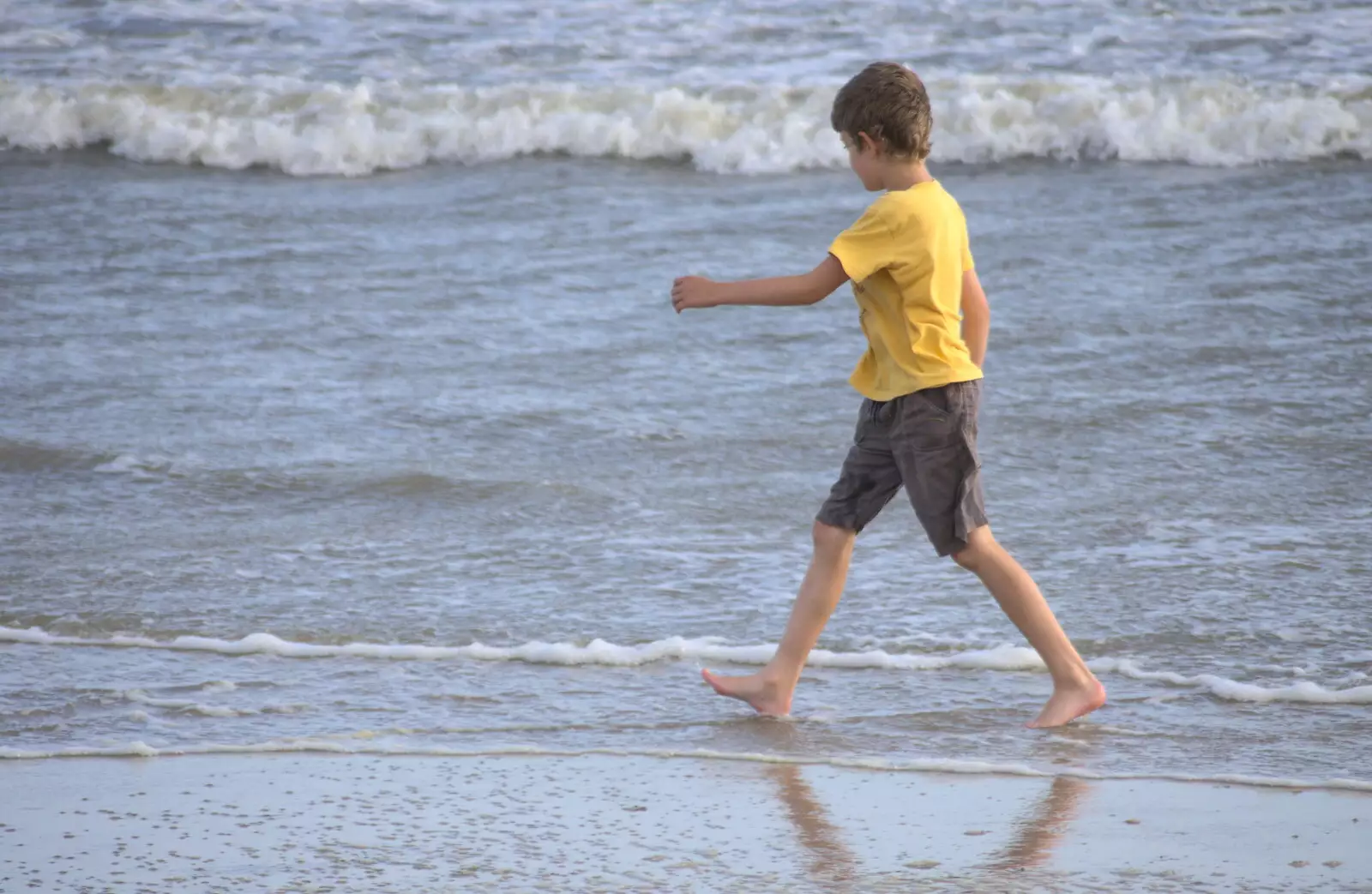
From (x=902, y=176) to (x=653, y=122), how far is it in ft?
29.0

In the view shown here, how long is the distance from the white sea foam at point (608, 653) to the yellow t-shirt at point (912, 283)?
88 cm

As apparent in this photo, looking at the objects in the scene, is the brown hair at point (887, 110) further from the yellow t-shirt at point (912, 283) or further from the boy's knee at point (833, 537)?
the boy's knee at point (833, 537)

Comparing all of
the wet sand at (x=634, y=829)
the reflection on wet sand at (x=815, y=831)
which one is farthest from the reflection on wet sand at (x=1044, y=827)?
the reflection on wet sand at (x=815, y=831)

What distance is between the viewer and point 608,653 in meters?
4.29

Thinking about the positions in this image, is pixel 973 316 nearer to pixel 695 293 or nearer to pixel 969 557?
pixel 969 557

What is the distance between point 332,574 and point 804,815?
234cm

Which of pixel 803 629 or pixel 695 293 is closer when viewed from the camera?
pixel 695 293

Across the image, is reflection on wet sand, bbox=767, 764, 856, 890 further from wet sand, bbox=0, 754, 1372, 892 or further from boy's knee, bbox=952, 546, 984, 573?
boy's knee, bbox=952, 546, 984, 573

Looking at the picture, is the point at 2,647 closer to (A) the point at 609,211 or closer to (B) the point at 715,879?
(B) the point at 715,879

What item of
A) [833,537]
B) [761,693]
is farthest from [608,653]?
[833,537]

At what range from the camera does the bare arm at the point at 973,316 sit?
372cm

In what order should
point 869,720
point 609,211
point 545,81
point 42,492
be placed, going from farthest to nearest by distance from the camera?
point 545,81, point 609,211, point 42,492, point 869,720

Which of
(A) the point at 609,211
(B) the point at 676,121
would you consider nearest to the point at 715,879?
(A) the point at 609,211

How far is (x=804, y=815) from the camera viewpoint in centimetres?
311
